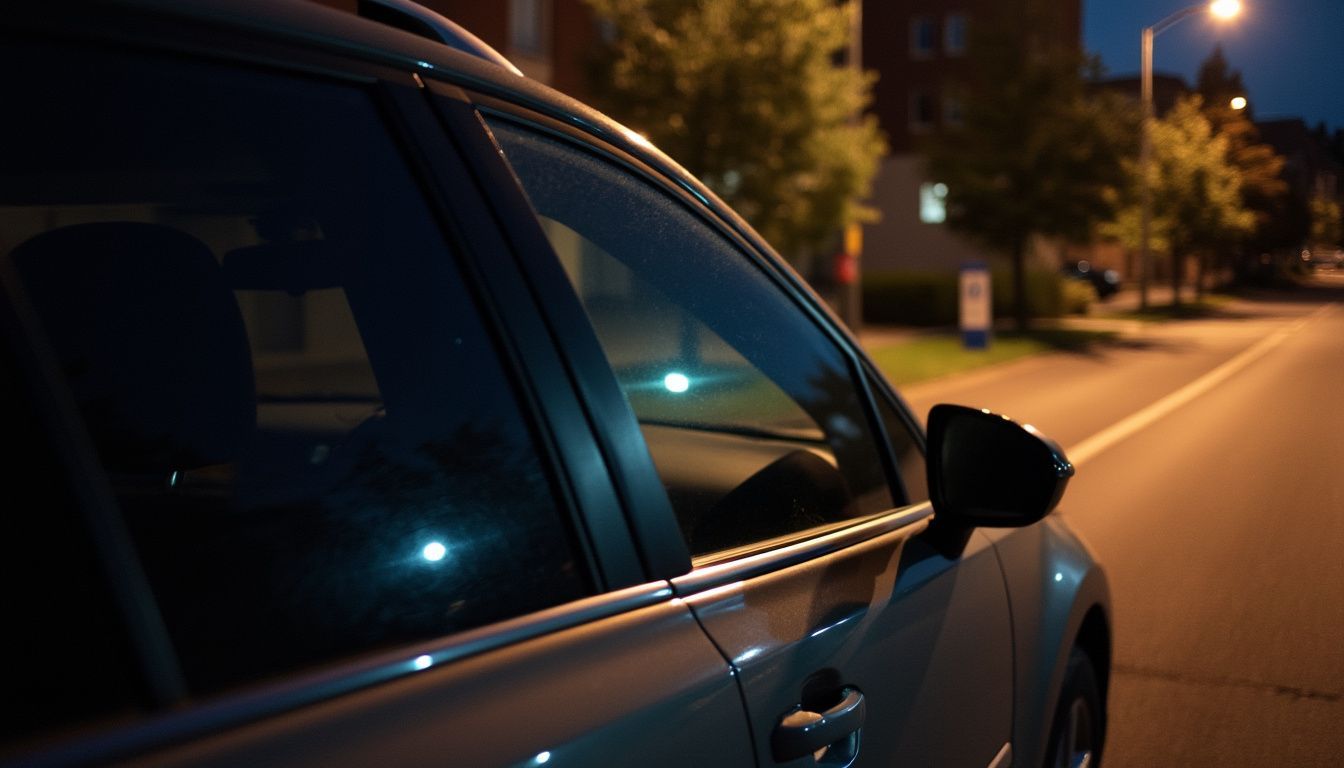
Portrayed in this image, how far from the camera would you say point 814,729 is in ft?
5.53

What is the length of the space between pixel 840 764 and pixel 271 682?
85 cm

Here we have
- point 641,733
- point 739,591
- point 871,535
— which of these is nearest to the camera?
point 641,733

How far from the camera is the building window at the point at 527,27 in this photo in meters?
23.7

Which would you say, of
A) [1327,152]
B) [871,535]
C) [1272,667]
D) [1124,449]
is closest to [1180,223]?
[1327,152]

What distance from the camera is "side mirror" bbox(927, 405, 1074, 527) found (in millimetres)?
2275

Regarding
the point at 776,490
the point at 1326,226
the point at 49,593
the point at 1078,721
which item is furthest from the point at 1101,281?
the point at 49,593

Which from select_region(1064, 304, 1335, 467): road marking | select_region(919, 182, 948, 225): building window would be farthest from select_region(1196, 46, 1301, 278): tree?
select_region(1064, 304, 1335, 467): road marking

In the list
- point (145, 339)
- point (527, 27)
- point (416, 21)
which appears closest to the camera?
point (145, 339)

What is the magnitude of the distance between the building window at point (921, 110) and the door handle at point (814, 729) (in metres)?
55.3

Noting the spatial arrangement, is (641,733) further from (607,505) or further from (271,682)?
(271,682)

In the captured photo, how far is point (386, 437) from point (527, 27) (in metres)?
23.8

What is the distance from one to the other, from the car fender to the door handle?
2.73 feet

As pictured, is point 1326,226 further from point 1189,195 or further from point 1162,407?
point 1162,407

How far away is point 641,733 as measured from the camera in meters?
1.40
